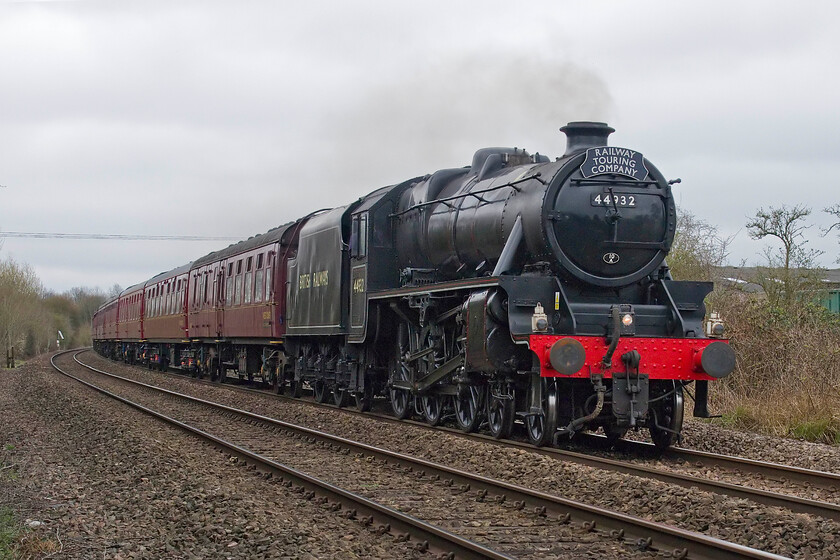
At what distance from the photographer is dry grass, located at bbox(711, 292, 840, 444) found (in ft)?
38.9

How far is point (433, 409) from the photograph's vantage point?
13.1 meters

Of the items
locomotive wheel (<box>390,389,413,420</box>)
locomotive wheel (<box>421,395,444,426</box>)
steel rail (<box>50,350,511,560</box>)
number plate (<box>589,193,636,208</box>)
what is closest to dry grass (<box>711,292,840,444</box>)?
number plate (<box>589,193,636,208</box>)

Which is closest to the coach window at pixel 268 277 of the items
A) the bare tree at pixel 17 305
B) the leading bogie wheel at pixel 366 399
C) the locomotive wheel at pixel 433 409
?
the leading bogie wheel at pixel 366 399

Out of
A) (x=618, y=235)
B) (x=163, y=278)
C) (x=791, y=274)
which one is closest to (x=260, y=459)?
(x=618, y=235)

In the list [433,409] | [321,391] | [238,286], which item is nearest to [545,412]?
[433,409]

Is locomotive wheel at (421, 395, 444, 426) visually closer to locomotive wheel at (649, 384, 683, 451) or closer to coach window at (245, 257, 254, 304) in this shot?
locomotive wheel at (649, 384, 683, 451)

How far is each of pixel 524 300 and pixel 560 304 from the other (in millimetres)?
449

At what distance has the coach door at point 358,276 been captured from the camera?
14250 millimetres

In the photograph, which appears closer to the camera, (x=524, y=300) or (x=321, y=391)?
(x=524, y=300)

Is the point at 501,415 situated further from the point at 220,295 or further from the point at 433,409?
the point at 220,295

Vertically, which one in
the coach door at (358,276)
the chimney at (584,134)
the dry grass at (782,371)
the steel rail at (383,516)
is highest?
the chimney at (584,134)

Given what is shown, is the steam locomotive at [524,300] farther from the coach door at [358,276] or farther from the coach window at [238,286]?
the coach window at [238,286]

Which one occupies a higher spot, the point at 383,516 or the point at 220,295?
the point at 220,295

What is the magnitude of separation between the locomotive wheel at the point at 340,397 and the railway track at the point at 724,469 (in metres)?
5.18
